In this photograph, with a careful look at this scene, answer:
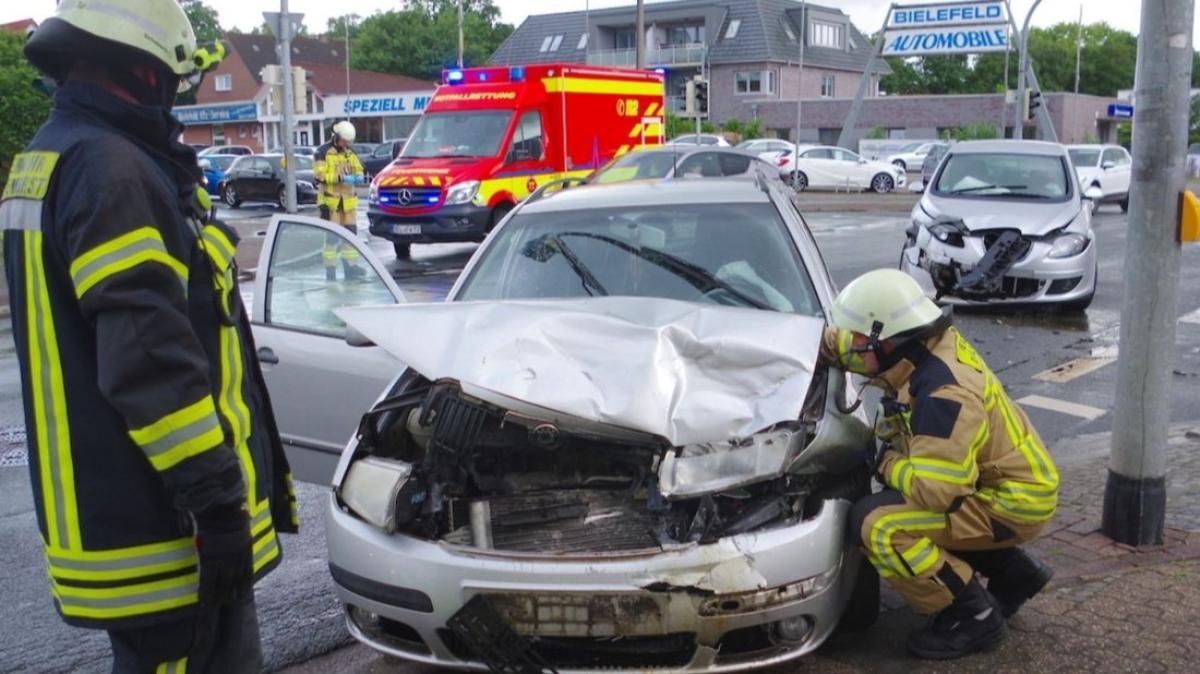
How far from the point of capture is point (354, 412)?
16.5 feet

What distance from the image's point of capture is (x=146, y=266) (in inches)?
90.4

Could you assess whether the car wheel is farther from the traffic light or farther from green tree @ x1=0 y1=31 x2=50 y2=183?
green tree @ x1=0 y1=31 x2=50 y2=183

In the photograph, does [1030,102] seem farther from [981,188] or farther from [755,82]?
[755,82]

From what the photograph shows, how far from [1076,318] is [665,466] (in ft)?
29.1

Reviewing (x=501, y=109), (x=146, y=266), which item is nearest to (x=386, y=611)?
(x=146, y=266)

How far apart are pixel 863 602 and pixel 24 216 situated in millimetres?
2949

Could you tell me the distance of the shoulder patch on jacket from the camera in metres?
3.56

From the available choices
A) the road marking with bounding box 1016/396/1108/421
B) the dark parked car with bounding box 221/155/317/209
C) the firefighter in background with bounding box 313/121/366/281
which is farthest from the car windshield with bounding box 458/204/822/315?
the dark parked car with bounding box 221/155/317/209

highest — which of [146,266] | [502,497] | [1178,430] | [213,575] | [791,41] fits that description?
[791,41]

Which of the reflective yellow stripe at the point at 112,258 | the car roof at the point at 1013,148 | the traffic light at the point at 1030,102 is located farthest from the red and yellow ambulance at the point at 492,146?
the traffic light at the point at 1030,102

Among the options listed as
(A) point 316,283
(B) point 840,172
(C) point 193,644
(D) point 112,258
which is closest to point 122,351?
(D) point 112,258

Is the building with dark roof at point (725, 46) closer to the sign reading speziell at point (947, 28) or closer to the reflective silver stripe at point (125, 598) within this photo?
the sign reading speziell at point (947, 28)

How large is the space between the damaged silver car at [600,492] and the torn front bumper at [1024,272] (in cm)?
736

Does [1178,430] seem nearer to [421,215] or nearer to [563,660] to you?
[563,660]
